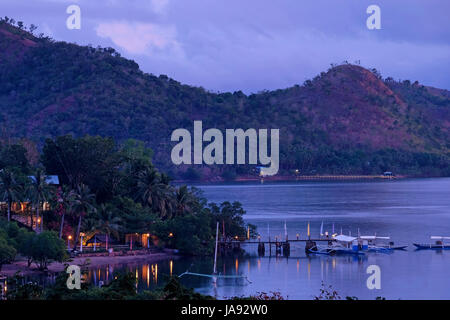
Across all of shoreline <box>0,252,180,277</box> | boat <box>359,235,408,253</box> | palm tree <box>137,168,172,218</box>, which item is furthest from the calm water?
palm tree <box>137,168,172,218</box>

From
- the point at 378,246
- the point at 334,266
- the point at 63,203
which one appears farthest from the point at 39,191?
the point at 378,246

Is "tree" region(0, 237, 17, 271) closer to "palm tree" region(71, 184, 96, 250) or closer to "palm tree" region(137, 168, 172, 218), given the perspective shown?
"palm tree" region(71, 184, 96, 250)

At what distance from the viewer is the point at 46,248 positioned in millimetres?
52125

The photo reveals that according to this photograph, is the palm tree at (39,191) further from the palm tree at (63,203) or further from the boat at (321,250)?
the boat at (321,250)

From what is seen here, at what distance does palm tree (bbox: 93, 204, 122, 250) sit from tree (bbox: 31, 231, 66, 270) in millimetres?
8531

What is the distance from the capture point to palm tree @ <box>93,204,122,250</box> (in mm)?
61347

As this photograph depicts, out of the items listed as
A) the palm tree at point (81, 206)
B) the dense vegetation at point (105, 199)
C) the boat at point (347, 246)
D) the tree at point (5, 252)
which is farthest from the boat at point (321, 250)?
the tree at point (5, 252)

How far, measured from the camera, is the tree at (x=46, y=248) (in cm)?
5197

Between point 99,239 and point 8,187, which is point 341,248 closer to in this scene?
point 99,239

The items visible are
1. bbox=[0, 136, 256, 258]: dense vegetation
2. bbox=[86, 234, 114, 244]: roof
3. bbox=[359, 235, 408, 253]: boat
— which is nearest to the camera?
bbox=[0, 136, 256, 258]: dense vegetation

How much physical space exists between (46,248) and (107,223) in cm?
1000

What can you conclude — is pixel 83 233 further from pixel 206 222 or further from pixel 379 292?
pixel 379 292

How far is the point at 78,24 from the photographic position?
122 feet
